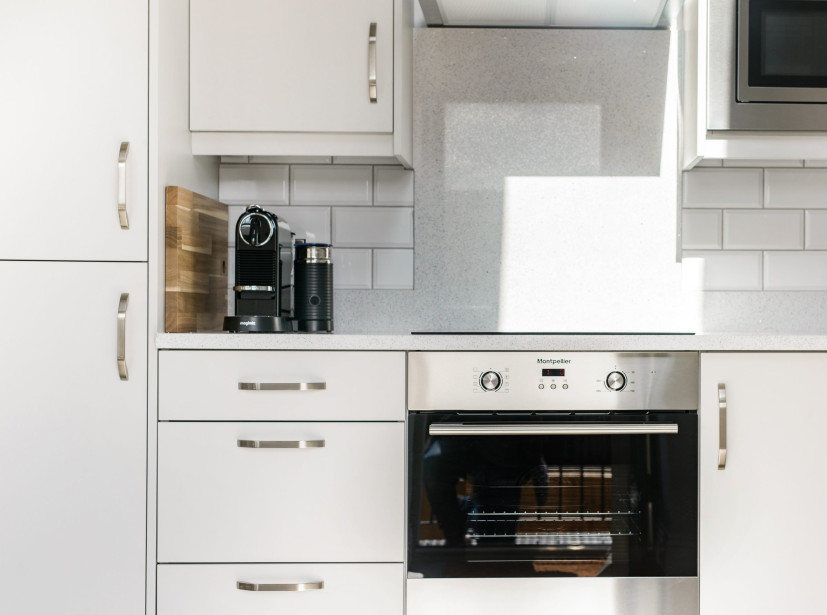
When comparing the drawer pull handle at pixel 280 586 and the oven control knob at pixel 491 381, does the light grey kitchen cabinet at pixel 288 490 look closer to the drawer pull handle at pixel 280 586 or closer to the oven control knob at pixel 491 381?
the drawer pull handle at pixel 280 586

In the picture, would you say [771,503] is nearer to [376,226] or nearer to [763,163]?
[763,163]

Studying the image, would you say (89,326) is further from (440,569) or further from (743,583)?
(743,583)

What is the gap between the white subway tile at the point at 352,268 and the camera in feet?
7.58

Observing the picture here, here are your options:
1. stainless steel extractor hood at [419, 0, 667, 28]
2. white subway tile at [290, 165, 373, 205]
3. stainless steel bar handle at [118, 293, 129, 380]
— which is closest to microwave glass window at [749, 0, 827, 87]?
stainless steel extractor hood at [419, 0, 667, 28]

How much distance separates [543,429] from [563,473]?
0.12 metres

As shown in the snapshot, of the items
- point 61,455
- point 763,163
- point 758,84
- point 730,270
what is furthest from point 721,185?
point 61,455

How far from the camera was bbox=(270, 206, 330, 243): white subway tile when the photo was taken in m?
2.31

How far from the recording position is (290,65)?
2.00 m

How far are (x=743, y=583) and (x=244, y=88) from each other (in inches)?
68.8

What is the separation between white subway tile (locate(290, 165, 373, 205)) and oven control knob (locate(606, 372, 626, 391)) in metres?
0.95

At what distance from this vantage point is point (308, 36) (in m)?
1.99

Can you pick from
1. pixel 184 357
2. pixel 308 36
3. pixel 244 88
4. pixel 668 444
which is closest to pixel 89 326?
pixel 184 357

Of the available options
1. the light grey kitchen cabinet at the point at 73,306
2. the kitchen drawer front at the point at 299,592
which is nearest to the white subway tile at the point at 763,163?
the kitchen drawer front at the point at 299,592

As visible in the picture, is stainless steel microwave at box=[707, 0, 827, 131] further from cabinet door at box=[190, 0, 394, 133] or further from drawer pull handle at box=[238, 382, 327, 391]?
drawer pull handle at box=[238, 382, 327, 391]
